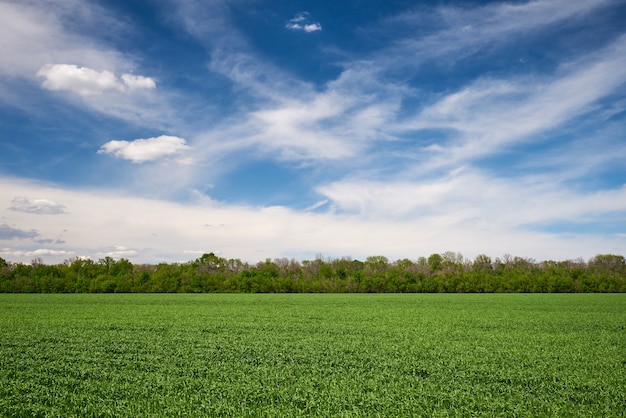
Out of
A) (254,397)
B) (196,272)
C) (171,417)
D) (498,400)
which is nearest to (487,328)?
(498,400)

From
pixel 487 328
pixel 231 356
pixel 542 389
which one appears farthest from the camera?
pixel 487 328

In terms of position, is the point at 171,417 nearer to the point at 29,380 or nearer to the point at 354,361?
the point at 29,380

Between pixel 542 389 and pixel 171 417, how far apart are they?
27.4 feet

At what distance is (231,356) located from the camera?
13453 mm

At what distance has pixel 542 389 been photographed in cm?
979

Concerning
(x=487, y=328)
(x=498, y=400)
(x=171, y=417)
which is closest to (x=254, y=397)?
(x=171, y=417)

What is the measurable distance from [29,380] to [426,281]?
86.4 m

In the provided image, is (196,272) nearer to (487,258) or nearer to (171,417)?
(487,258)

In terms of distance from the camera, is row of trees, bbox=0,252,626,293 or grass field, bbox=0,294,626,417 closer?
grass field, bbox=0,294,626,417

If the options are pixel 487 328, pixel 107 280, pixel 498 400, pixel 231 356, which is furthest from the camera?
pixel 107 280

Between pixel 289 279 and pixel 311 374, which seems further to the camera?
pixel 289 279

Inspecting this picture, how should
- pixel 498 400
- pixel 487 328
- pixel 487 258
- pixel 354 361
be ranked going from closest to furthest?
pixel 498 400 < pixel 354 361 < pixel 487 328 < pixel 487 258

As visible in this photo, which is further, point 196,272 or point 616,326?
point 196,272

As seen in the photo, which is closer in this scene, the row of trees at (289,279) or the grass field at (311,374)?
the grass field at (311,374)
